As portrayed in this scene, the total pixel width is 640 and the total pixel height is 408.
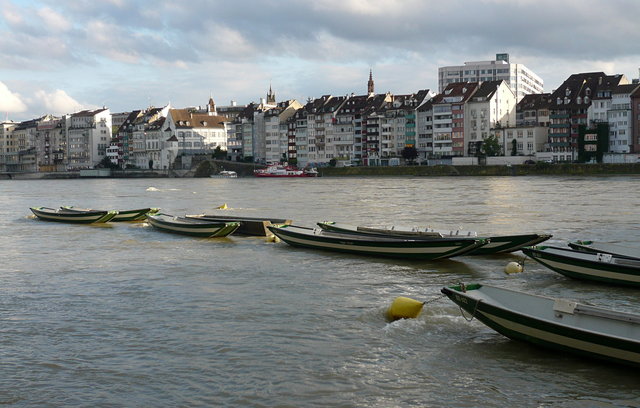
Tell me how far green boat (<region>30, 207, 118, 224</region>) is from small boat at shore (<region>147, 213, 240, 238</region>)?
16.8 ft

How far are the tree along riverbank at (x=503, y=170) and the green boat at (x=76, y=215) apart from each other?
78.6 m

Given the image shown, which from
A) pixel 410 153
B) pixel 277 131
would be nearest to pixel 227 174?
pixel 277 131

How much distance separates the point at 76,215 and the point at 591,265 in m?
32.1

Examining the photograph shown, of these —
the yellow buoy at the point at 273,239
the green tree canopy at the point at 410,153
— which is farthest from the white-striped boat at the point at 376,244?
the green tree canopy at the point at 410,153

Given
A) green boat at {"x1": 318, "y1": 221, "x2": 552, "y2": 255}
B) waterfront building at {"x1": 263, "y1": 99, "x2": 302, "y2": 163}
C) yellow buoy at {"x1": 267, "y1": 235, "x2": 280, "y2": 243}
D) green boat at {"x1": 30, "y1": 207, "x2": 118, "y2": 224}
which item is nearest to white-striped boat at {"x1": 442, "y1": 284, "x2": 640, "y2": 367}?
green boat at {"x1": 318, "y1": 221, "x2": 552, "y2": 255}

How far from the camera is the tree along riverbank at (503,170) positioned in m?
106

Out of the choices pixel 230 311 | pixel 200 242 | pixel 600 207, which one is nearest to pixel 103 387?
pixel 230 311

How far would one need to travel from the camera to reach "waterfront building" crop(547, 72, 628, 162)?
11800 cm

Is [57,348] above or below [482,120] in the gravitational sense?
below

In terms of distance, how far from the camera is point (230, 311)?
712 inches

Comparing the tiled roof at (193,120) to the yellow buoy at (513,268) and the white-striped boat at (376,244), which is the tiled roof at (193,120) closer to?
the white-striped boat at (376,244)

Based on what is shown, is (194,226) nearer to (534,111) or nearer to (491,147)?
(491,147)

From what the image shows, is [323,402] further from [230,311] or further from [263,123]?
[263,123]

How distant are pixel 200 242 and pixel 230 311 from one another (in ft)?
50.4
